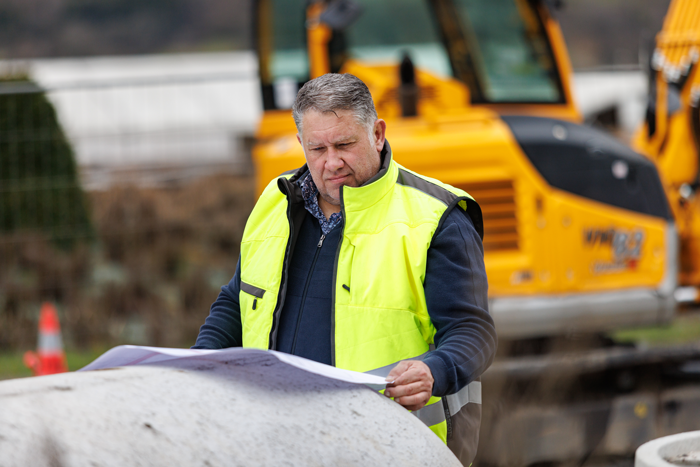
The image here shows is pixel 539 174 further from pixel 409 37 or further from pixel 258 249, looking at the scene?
pixel 258 249

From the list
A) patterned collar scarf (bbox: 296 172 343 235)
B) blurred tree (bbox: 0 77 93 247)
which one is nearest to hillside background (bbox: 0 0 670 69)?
blurred tree (bbox: 0 77 93 247)

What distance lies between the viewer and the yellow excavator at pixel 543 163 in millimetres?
5586

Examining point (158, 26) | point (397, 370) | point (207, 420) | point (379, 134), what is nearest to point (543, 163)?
point (379, 134)

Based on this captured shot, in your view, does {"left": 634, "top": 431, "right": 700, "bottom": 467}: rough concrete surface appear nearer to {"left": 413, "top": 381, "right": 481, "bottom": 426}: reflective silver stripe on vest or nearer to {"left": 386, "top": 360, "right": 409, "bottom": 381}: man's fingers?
{"left": 413, "top": 381, "right": 481, "bottom": 426}: reflective silver stripe on vest

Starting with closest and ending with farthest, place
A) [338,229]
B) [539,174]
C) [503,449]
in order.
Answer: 1. [338,229]
2. [503,449]
3. [539,174]

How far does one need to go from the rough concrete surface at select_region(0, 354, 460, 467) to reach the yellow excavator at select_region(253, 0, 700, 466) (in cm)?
290

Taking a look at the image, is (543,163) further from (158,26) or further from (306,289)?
(158,26)

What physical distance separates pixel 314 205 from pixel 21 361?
6.03 m

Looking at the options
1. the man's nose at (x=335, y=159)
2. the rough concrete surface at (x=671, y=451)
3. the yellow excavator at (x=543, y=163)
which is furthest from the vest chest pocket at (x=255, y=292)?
the yellow excavator at (x=543, y=163)

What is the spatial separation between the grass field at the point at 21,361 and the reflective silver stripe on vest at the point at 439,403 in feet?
17.6

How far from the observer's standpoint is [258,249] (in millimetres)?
2061

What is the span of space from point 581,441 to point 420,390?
3054 mm

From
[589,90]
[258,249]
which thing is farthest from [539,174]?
[589,90]

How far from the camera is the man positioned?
1858mm
